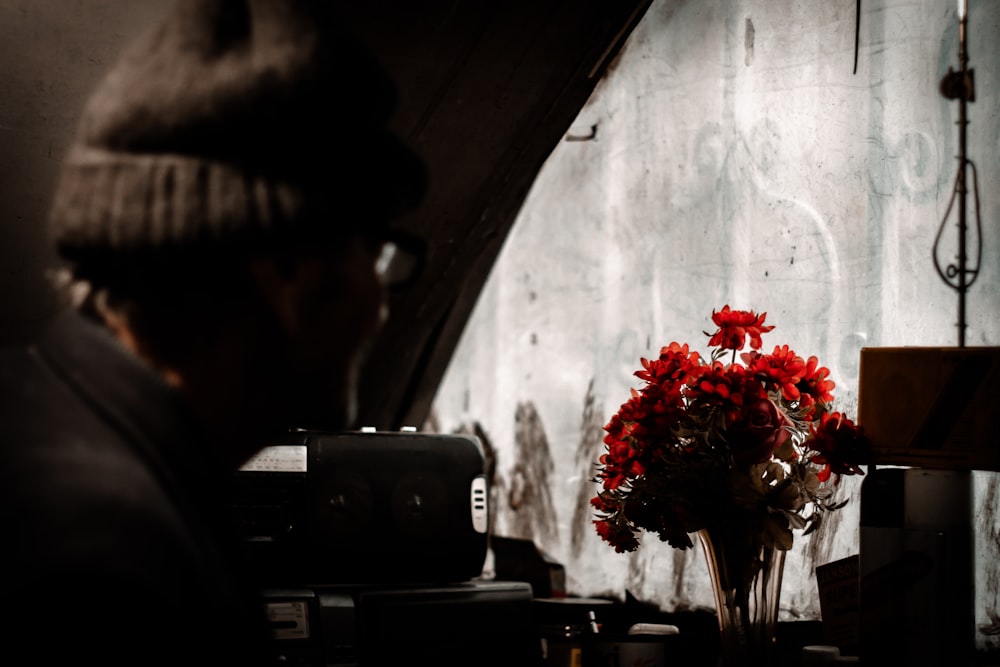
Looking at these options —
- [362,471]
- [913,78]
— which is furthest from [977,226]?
[362,471]

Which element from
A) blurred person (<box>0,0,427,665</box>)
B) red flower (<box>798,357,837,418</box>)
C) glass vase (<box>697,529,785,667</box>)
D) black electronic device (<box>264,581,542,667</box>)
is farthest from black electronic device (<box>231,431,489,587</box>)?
blurred person (<box>0,0,427,665</box>)

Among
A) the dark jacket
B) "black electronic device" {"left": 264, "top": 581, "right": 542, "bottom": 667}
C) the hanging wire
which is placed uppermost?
the hanging wire

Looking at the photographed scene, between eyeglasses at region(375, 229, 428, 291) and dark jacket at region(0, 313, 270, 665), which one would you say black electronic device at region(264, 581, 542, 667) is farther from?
dark jacket at region(0, 313, 270, 665)

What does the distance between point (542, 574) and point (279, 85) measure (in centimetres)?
153

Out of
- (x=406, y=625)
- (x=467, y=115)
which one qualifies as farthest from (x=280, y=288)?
(x=467, y=115)

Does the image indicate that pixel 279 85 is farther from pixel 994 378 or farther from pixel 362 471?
pixel 362 471

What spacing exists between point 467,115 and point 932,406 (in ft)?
3.86

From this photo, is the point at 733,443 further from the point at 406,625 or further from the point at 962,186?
the point at 406,625

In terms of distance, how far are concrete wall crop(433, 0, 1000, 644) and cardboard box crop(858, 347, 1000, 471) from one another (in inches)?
5.8

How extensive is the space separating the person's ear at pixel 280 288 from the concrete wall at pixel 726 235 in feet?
3.46

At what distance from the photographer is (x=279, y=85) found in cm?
65

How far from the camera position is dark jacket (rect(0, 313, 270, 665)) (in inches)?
19.3

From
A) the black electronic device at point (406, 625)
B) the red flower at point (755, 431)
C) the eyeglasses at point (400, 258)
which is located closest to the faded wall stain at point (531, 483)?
the black electronic device at point (406, 625)

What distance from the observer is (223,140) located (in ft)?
2.12
